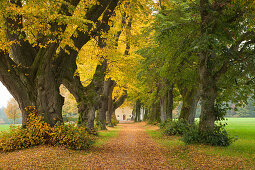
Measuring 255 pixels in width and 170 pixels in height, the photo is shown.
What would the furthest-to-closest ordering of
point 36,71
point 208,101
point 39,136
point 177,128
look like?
point 177,128, point 208,101, point 36,71, point 39,136

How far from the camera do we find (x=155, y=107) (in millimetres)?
33531

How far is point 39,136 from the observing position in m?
8.98

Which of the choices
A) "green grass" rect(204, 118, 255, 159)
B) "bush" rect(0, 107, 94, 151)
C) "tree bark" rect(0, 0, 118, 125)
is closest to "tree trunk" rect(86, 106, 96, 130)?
"tree bark" rect(0, 0, 118, 125)

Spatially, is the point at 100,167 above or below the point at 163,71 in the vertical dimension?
below

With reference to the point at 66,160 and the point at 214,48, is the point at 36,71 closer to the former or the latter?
the point at 66,160

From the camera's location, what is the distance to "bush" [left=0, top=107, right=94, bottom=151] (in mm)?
8539

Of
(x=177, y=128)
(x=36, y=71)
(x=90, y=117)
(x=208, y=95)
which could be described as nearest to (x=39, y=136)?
(x=36, y=71)

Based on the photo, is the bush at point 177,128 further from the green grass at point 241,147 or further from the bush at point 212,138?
the bush at point 212,138

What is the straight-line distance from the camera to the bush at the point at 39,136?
28.0 ft

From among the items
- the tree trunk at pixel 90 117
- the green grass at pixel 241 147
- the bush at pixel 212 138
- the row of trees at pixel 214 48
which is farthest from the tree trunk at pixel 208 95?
the tree trunk at pixel 90 117

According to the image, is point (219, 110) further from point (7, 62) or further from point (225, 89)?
point (7, 62)

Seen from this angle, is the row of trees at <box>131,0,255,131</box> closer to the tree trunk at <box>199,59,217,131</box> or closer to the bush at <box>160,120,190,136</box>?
the tree trunk at <box>199,59,217,131</box>

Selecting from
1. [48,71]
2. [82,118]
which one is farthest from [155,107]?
[48,71]

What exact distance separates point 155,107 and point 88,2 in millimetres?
24690
